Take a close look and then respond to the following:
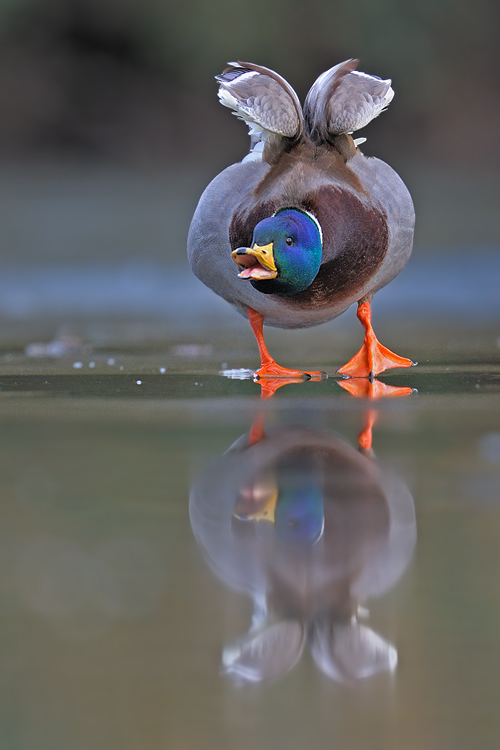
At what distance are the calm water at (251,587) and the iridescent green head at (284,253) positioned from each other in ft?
2.41

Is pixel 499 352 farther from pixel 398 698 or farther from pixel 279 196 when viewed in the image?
pixel 398 698

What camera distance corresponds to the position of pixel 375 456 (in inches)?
65.9

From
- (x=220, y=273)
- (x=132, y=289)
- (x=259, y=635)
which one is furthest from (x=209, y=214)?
(x=132, y=289)

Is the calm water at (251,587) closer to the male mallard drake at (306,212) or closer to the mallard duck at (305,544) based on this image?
the mallard duck at (305,544)

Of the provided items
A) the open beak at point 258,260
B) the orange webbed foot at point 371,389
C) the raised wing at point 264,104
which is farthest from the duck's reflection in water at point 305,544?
the raised wing at point 264,104

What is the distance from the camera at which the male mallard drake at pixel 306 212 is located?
2656 millimetres

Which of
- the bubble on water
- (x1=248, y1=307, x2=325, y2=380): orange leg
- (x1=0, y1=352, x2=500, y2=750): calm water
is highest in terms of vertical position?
(x1=248, y1=307, x2=325, y2=380): orange leg

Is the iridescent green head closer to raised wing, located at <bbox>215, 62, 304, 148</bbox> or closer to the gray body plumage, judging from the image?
the gray body plumage

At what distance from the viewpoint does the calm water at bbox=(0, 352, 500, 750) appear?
2.67 ft

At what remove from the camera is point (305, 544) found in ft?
3.91

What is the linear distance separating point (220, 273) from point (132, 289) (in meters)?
2.98

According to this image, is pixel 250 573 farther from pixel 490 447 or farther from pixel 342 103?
pixel 342 103

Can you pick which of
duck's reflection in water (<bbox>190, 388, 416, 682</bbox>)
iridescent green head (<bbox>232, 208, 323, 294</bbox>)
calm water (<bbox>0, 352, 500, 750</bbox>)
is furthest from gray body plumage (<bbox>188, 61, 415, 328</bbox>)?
duck's reflection in water (<bbox>190, 388, 416, 682</bbox>)

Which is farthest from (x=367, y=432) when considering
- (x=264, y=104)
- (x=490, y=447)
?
(x=264, y=104)
